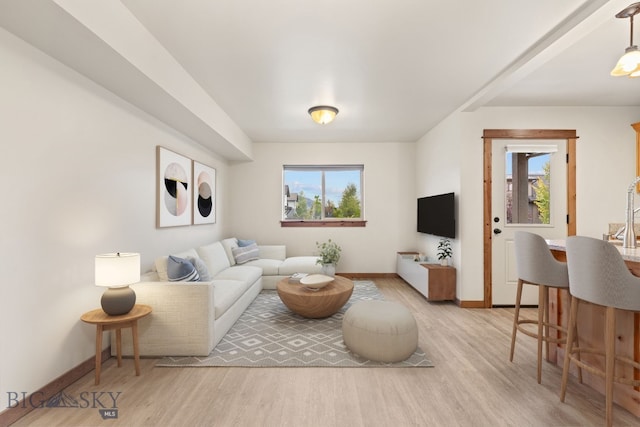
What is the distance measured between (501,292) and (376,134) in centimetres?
316

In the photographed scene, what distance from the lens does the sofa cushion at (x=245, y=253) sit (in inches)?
196

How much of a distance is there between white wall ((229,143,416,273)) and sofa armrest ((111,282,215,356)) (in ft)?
11.2

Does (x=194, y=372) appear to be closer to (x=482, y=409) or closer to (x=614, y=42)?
(x=482, y=409)

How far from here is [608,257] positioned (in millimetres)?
1723

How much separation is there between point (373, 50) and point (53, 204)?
2724 millimetres

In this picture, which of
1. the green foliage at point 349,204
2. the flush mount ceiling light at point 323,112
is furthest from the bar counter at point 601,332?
the green foliage at point 349,204

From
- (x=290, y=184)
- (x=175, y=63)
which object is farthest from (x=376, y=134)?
(x=175, y=63)

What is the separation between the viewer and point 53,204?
215 centimetres

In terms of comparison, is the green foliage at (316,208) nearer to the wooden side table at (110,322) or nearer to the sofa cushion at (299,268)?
the sofa cushion at (299,268)

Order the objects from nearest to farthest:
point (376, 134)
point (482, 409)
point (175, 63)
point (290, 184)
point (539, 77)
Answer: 1. point (482, 409)
2. point (175, 63)
3. point (539, 77)
4. point (376, 134)
5. point (290, 184)

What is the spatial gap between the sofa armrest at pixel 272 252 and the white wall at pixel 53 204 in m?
2.69

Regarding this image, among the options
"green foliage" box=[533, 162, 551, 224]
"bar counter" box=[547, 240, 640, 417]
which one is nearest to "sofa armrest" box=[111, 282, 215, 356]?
"bar counter" box=[547, 240, 640, 417]

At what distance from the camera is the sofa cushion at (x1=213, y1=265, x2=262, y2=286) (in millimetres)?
3988

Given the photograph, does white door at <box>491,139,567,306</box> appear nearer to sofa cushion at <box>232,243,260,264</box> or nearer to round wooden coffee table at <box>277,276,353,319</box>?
round wooden coffee table at <box>277,276,353,319</box>
